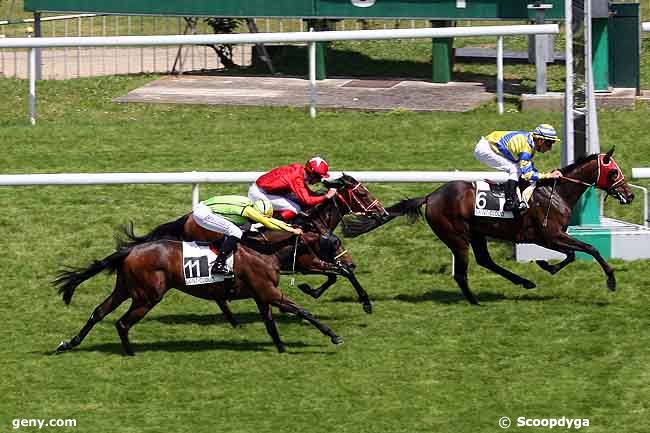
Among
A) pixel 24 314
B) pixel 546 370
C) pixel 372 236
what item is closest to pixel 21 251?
pixel 24 314

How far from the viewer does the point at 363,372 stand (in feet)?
33.6

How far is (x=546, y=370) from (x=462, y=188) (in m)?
2.53

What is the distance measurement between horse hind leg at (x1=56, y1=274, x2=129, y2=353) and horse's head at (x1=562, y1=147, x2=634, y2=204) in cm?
395

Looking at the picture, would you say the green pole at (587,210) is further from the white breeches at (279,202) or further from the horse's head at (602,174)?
the white breeches at (279,202)

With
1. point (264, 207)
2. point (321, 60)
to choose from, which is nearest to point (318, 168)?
point (264, 207)

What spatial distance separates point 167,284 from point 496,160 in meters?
3.20

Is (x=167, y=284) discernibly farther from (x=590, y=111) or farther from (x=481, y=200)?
(x=590, y=111)

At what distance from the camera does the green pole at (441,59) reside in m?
18.6

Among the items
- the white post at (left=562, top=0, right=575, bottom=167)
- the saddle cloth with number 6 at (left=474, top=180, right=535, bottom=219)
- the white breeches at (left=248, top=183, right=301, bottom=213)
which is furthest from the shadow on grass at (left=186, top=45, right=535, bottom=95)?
the white breeches at (left=248, top=183, right=301, bottom=213)

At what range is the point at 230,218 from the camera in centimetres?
1115

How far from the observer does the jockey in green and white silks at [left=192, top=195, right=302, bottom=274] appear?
1084cm

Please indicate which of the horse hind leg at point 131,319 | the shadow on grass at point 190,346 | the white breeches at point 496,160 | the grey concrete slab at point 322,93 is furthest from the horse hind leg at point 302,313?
the grey concrete slab at point 322,93

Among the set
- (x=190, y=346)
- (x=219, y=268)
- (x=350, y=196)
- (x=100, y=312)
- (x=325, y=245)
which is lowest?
(x=190, y=346)

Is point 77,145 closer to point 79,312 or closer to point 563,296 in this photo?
point 79,312
